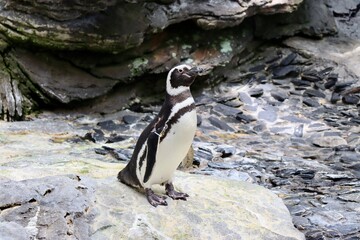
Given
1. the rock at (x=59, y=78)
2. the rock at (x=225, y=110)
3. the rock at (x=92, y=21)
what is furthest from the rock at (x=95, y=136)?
the rock at (x=225, y=110)

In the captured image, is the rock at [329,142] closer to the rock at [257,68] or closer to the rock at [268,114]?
the rock at [268,114]

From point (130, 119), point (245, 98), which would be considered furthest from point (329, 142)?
point (130, 119)

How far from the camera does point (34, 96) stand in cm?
512

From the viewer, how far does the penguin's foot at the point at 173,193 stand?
2932 mm

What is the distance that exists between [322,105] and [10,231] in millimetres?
3980

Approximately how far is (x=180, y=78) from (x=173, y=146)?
1.02 feet

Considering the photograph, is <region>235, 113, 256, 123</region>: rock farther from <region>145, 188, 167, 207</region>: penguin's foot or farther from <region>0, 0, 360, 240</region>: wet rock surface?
<region>145, 188, 167, 207</region>: penguin's foot

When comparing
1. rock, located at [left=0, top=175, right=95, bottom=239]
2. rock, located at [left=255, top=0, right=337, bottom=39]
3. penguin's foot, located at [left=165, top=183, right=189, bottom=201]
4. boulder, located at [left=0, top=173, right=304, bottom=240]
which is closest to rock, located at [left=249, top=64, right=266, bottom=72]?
rock, located at [left=255, top=0, right=337, bottom=39]

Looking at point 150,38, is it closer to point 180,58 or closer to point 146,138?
point 180,58

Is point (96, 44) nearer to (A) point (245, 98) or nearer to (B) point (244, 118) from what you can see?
(B) point (244, 118)

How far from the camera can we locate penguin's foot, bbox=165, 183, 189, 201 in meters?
2.93

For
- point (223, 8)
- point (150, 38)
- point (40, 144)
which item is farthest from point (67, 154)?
point (223, 8)

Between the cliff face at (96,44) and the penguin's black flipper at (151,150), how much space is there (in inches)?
86.4

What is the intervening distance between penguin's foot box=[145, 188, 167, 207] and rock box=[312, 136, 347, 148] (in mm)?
2243
